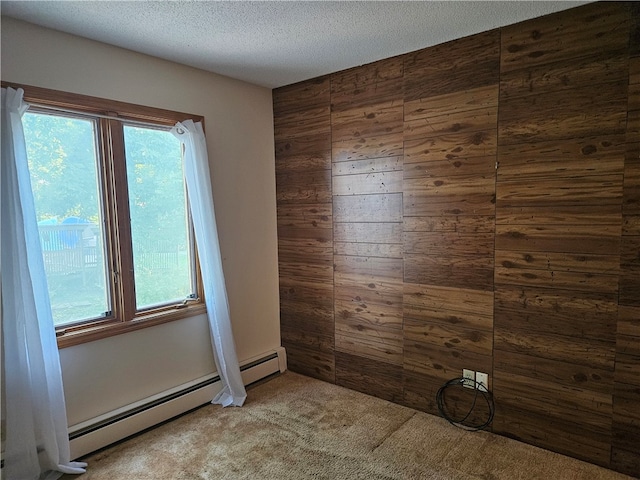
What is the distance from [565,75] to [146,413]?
10.4 feet

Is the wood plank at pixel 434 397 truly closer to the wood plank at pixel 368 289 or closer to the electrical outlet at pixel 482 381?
the electrical outlet at pixel 482 381

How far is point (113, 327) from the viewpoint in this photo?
2.41 meters

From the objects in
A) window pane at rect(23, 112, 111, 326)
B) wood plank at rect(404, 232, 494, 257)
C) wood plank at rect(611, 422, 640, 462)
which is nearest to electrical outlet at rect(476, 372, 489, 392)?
wood plank at rect(611, 422, 640, 462)

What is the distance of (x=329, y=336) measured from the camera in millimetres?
3184

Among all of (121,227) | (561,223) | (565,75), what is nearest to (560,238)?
(561,223)

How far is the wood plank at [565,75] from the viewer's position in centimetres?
194

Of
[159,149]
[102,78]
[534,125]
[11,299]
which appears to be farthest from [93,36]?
[534,125]

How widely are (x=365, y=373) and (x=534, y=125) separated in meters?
Result: 2.04

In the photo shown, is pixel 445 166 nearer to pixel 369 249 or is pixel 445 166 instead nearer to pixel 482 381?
pixel 369 249

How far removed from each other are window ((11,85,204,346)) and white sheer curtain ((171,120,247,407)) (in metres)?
0.13

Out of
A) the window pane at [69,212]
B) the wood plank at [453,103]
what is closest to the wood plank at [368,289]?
Result: the wood plank at [453,103]

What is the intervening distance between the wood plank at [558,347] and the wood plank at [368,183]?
1.15 metres

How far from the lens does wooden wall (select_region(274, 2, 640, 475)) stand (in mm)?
1999

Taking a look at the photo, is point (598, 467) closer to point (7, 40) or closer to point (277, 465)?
point (277, 465)
